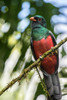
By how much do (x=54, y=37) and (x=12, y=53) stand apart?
1.17 feet

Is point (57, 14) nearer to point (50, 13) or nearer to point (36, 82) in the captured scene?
point (50, 13)

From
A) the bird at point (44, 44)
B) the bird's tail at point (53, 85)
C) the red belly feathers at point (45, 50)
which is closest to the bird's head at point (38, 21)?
the bird at point (44, 44)

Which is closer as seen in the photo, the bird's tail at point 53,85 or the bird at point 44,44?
the bird's tail at point 53,85

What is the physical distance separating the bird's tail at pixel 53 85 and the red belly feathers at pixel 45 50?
7 cm

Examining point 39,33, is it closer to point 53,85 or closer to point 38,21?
point 38,21

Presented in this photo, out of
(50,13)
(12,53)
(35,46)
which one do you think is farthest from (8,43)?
(50,13)

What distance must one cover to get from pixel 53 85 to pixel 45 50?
0.26 meters

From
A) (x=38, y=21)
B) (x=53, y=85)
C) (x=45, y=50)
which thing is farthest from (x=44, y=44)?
(x=53, y=85)

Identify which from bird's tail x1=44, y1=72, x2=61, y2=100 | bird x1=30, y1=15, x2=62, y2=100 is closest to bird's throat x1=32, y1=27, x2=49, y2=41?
bird x1=30, y1=15, x2=62, y2=100

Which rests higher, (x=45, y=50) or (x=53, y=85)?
(x=45, y=50)

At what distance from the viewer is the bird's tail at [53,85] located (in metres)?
1.62

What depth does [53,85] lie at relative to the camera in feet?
5.82

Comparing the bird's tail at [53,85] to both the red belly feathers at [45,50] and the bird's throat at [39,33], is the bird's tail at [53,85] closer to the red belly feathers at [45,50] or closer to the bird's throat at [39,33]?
the red belly feathers at [45,50]

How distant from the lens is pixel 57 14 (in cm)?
207
